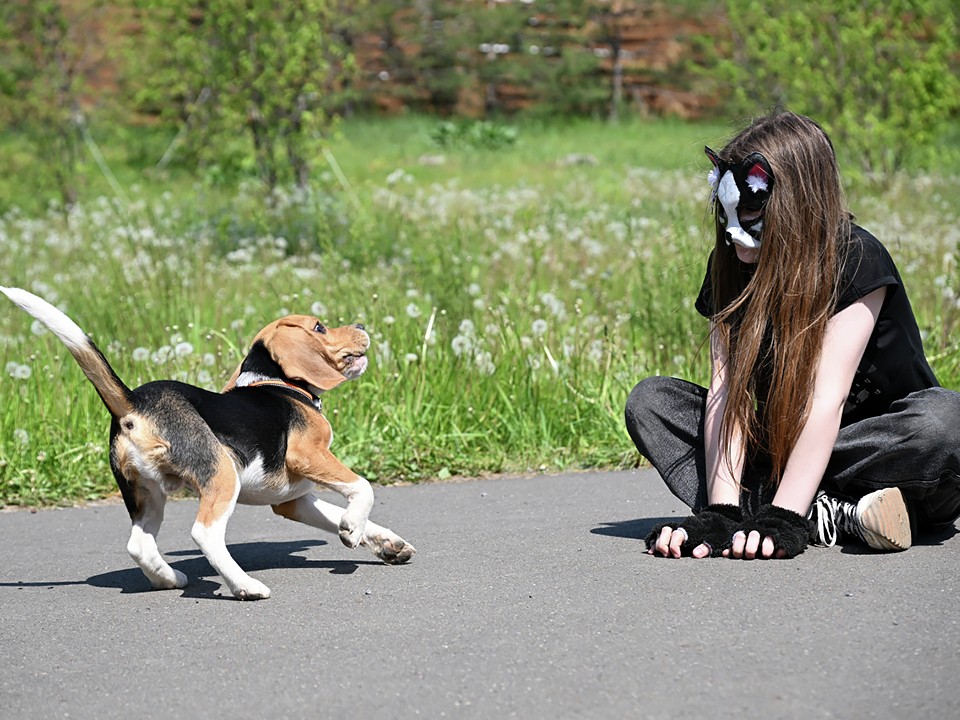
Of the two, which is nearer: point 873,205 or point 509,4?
point 873,205

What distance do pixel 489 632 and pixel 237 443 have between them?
0.98 metres

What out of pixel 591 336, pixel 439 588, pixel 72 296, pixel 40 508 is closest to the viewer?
pixel 439 588

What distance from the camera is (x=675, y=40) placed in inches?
854

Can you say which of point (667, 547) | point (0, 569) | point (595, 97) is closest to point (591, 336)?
point (667, 547)

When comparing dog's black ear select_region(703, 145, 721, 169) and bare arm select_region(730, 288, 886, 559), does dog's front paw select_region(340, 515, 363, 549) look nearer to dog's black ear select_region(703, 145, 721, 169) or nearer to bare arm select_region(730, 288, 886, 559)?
bare arm select_region(730, 288, 886, 559)

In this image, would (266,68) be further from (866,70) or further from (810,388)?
(810,388)

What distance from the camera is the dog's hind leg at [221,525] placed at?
3.68 metres

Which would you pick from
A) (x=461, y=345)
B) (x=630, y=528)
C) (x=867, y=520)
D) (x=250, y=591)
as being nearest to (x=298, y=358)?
(x=250, y=591)

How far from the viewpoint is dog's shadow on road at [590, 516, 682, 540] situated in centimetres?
448

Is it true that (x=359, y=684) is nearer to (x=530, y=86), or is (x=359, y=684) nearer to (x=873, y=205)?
(x=873, y=205)

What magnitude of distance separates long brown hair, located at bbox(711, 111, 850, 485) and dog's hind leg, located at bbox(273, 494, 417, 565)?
110cm

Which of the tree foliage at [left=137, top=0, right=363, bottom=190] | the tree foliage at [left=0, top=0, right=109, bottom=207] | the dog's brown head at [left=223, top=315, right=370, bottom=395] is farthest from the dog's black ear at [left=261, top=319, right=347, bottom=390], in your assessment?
the tree foliage at [left=0, top=0, right=109, bottom=207]

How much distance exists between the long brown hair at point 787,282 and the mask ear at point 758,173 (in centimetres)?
2

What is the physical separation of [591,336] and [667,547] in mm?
2963
